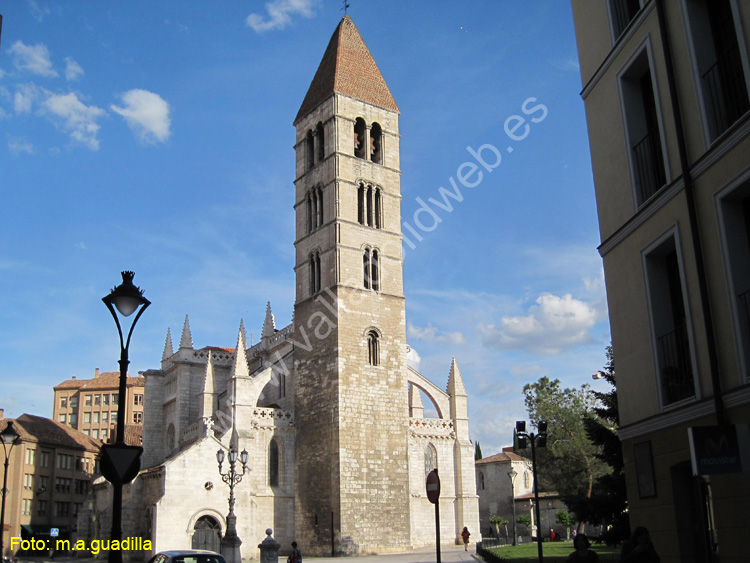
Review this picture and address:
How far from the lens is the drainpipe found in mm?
9461

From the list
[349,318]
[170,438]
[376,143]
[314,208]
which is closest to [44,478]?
[170,438]

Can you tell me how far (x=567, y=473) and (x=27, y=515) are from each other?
39.0 m

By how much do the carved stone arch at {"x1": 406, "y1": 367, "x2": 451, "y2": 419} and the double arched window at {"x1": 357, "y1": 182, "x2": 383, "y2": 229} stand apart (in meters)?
9.35

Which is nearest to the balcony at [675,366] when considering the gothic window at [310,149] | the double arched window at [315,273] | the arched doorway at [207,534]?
the arched doorway at [207,534]

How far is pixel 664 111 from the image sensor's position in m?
11.0

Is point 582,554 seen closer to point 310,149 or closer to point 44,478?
point 310,149

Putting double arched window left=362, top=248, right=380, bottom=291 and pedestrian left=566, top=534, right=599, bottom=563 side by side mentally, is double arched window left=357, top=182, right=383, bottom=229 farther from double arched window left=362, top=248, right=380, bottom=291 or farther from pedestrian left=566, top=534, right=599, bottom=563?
pedestrian left=566, top=534, right=599, bottom=563

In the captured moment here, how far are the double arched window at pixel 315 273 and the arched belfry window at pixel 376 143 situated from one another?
6614 millimetres

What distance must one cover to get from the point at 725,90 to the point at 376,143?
34.9 metres

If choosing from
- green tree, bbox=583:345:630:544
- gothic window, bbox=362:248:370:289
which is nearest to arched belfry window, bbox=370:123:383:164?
gothic window, bbox=362:248:370:289

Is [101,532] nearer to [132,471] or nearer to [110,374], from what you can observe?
[132,471]

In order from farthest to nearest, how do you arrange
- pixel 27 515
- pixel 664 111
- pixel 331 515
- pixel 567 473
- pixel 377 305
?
pixel 27 515, pixel 567 473, pixel 377 305, pixel 331 515, pixel 664 111

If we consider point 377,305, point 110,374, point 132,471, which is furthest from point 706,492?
point 110,374

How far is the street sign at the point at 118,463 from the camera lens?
9.62 m
